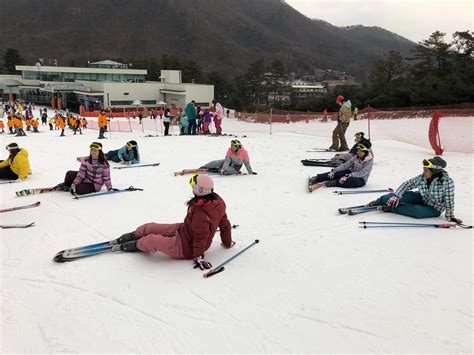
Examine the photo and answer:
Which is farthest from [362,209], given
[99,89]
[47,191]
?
[99,89]

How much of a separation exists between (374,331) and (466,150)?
10826mm

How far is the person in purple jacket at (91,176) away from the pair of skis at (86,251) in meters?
2.71

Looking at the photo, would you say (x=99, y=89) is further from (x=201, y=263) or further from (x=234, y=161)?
(x=201, y=263)

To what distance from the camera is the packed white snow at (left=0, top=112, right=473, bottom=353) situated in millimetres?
Result: 3129

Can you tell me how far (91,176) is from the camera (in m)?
7.35

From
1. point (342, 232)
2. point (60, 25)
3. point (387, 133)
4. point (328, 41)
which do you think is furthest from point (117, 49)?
point (342, 232)

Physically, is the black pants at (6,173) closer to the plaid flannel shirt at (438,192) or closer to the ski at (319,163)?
the ski at (319,163)

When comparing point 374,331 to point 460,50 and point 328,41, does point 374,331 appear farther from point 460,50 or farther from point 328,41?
point 328,41

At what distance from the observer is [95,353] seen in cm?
296

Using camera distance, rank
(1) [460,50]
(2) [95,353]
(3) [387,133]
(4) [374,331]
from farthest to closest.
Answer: (1) [460,50], (3) [387,133], (4) [374,331], (2) [95,353]

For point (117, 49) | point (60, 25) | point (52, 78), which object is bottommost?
point (52, 78)

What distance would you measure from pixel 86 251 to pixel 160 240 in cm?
95

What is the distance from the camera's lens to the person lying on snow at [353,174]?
25.4 ft

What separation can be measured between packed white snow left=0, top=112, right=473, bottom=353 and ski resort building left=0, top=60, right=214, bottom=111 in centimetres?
4126
